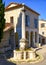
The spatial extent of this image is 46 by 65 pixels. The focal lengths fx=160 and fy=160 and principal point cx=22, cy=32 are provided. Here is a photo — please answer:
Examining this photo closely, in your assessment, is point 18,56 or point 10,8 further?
point 10,8

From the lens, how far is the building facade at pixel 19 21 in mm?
25205

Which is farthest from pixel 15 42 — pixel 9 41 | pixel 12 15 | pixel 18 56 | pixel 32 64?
pixel 32 64

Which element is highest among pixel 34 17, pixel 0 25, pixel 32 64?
pixel 34 17

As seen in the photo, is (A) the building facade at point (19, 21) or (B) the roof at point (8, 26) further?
(A) the building facade at point (19, 21)

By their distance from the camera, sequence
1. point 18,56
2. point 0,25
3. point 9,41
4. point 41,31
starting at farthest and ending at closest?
1. point 41,31
2. point 9,41
3. point 0,25
4. point 18,56

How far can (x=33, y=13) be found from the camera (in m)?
29.0

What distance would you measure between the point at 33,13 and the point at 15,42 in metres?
6.61

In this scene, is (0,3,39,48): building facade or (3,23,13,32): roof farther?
(0,3,39,48): building facade

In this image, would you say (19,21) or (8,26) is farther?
(19,21)

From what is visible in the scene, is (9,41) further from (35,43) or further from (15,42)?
(35,43)

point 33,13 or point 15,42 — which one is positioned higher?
point 33,13

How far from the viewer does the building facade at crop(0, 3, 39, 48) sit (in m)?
25.2

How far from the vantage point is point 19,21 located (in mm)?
25734

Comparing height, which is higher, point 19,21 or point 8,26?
point 19,21
